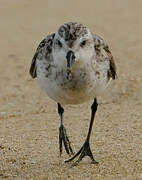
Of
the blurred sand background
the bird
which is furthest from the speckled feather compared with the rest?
the blurred sand background

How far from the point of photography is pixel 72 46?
6098 mm

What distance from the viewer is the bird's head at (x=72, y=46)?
6070mm

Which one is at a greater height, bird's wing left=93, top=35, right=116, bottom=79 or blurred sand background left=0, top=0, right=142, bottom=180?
bird's wing left=93, top=35, right=116, bottom=79

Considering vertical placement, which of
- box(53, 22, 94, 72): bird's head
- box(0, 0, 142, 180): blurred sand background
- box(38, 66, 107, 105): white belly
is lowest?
box(0, 0, 142, 180): blurred sand background

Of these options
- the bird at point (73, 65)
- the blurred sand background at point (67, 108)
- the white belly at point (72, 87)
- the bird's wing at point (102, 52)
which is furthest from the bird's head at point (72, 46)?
the blurred sand background at point (67, 108)

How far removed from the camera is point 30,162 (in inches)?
278

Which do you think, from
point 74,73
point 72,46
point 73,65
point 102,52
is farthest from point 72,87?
point 102,52

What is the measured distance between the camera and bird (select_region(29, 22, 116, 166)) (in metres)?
6.15

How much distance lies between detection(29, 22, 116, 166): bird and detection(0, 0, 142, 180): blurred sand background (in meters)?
0.54

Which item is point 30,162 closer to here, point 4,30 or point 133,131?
point 133,131

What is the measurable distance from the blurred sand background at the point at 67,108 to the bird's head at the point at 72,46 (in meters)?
1.24

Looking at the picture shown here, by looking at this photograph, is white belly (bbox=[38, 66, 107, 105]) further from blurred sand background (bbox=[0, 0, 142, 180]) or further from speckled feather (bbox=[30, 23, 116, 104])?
blurred sand background (bbox=[0, 0, 142, 180])

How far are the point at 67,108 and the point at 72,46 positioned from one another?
3.78 metres

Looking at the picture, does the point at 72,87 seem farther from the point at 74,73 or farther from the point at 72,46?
the point at 72,46
